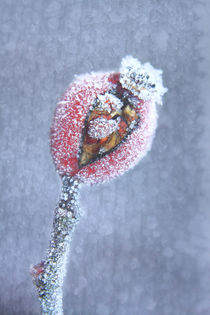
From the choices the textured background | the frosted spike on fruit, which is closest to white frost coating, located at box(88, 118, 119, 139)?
the frosted spike on fruit

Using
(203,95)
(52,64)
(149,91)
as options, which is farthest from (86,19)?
(203,95)

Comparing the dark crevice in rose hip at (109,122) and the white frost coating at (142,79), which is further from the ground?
the white frost coating at (142,79)

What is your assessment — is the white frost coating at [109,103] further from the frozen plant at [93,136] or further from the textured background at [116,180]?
the textured background at [116,180]

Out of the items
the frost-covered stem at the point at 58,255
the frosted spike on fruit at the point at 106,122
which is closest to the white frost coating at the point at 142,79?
the frosted spike on fruit at the point at 106,122

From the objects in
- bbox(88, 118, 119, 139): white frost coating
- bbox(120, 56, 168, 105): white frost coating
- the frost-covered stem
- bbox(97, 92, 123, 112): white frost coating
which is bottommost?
the frost-covered stem

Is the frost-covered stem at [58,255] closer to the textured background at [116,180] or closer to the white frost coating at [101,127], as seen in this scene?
the textured background at [116,180]

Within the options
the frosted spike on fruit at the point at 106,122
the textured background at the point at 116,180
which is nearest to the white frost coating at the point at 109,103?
the frosted spike on fruit at the point at 106,122

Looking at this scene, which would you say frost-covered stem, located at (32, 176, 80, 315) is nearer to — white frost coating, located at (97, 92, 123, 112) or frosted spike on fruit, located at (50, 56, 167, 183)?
frosted spike on fruit, located at (50, 56, 167, 183)

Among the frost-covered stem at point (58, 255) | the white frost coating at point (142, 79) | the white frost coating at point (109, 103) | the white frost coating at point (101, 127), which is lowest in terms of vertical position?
the frost-covered stem at point (58, 255)
